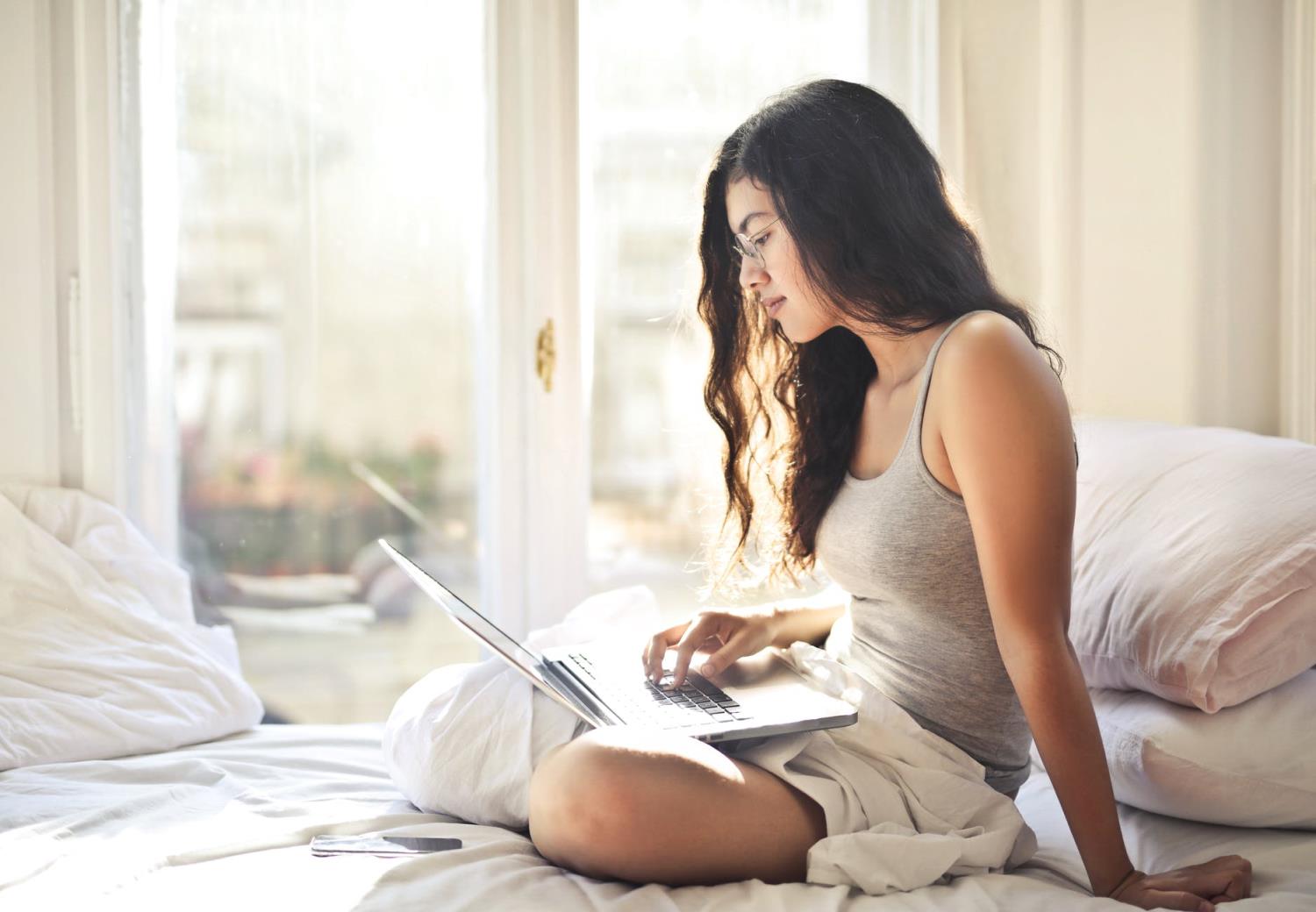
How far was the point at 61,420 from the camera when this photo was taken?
1963 mm

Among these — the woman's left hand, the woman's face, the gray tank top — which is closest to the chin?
the woman's face

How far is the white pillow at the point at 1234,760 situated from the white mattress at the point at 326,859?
0.03m

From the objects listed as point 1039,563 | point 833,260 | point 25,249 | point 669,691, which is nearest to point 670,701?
point 669,691

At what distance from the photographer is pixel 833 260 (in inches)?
49.2

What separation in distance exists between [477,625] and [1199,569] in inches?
30.2

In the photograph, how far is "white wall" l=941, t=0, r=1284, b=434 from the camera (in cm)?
178

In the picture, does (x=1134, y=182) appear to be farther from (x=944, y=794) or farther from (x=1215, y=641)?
(x=944, y=794)

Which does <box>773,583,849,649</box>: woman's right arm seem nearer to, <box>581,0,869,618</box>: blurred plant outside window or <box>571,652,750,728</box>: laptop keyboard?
<box>571,652,750,728</box>: laptop keyboard

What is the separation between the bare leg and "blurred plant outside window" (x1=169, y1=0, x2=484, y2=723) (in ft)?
3.69

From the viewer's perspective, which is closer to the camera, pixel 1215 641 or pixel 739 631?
pixel 1215 641

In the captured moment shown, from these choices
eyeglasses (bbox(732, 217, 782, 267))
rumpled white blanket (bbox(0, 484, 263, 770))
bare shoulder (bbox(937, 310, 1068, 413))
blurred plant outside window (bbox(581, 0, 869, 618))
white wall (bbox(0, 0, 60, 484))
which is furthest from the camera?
blurred plant outside window (bbox(581, 0, 869, 618))

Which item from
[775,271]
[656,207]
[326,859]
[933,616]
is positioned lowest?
[326,859]

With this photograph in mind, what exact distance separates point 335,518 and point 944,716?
128cm

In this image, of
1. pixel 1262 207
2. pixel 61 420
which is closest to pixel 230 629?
pixel 61 420
